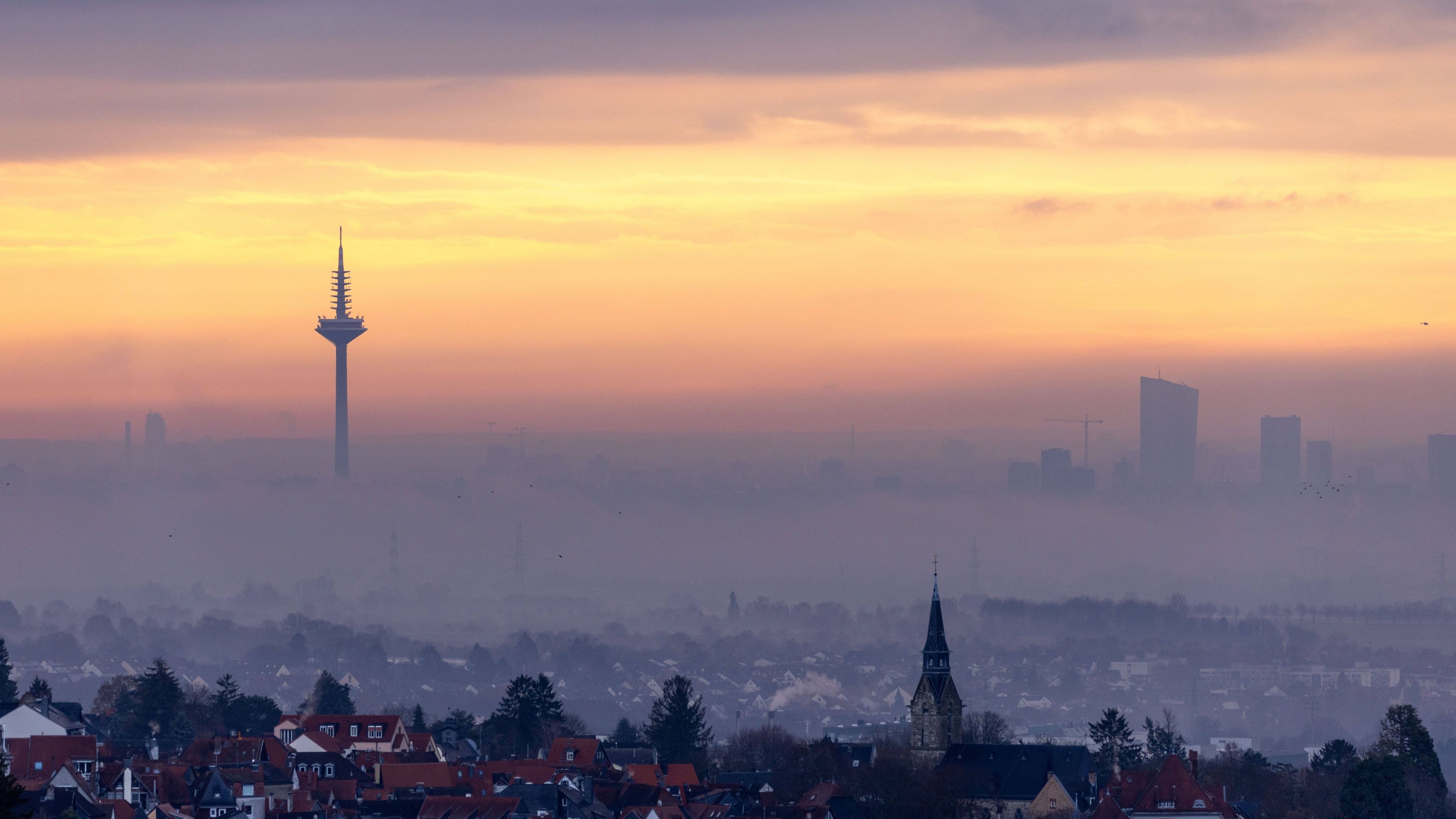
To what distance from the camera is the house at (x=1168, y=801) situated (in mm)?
106375

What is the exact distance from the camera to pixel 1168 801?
107312 mm

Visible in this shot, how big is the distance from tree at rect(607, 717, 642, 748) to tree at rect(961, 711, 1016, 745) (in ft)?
71.5

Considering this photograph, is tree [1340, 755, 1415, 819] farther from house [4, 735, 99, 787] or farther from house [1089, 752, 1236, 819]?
house [4, 735, 99, 787]

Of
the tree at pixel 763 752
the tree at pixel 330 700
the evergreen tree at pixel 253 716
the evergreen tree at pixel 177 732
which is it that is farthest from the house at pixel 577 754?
the tree at pixel 330 700

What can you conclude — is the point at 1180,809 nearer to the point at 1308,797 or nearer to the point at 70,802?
the point at 1308,797

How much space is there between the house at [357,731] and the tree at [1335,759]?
173 feet

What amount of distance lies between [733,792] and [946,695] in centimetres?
2208

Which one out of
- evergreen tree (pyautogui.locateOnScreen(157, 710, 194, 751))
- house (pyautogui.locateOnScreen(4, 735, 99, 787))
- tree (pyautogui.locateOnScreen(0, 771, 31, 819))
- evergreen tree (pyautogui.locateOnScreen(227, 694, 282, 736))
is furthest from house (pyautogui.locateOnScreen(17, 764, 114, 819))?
evergreen tree (pyautogui.locateOnScreen(227, 694, 282, 736))

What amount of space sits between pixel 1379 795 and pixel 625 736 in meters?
78.2

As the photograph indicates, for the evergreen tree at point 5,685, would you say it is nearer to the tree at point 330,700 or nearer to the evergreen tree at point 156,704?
the evergreen tree at point 156,704

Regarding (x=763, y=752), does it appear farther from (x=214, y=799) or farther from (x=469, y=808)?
(x=214, y=799)

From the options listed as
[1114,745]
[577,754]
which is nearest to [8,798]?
[577,754]

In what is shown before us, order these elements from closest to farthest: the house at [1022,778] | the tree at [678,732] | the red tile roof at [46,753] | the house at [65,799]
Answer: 1. the house at [65,799]
2. the red tile roof at [46,753]
3. the house at [1022,778]
4. the tree at [678,732]

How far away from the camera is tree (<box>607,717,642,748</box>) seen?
150 m
